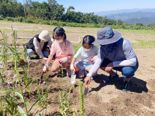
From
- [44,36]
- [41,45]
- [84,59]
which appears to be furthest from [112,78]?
[41,45]

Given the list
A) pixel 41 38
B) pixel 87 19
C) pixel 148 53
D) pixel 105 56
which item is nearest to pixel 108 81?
pixel 105 56

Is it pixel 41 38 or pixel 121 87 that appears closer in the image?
pixel 121 87

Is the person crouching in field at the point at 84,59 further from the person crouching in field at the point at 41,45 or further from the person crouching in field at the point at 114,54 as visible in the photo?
the person crouching in field at the point at 41,45

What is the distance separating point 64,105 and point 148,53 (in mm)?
6051

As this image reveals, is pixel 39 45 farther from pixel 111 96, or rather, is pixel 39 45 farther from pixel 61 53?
pixel 111 96

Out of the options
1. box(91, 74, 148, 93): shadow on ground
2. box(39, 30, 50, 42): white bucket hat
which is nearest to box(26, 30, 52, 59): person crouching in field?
A: box(39, 30, 50, 42): white bucket hat

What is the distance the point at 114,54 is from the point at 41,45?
6.38 feet

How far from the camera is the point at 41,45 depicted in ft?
22.6

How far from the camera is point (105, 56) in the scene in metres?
5.48

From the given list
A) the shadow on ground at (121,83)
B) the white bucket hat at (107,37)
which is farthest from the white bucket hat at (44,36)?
the white bucket hat at (107,37)

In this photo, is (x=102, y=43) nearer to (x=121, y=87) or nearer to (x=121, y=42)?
(x=121, y=42)

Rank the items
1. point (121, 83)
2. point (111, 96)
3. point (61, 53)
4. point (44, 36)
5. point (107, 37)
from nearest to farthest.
Result: point (107, 37) → point (111, 96) → point (121, 83) → point (61, 53) → point (44, 36)

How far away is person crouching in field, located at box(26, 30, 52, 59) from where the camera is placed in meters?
6.60

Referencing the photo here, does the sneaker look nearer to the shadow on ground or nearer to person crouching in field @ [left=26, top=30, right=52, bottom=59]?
the shadow on ground
